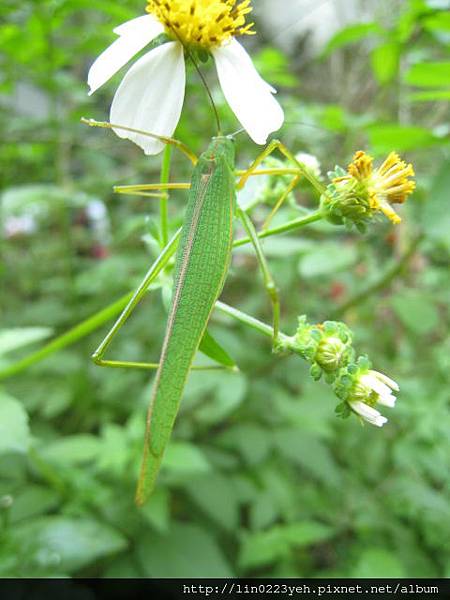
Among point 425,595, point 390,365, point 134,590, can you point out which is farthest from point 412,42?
point 134,590

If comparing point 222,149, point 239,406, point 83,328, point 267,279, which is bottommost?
point 239,406

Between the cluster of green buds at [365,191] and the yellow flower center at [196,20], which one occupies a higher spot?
the yellow flower center at [196,20]

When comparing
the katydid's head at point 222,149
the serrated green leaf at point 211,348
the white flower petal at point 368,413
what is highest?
the katydid's head at point 222,149

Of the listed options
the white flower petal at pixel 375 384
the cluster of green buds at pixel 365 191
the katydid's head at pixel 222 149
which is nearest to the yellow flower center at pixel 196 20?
the katydid's head at pixel 222 149

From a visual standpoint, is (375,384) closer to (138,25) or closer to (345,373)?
(345,373)

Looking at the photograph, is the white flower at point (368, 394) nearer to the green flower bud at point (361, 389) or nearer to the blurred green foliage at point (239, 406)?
the green flower bud at point (361, 389)

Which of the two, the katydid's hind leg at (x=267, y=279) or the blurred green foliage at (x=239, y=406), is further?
the blurred green foliage at (x=239, y=406)

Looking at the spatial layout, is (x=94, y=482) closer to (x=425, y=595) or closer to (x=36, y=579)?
(x=36, y=579)

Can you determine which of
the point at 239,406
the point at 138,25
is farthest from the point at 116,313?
the point at 239,406
